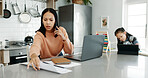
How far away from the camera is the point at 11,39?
3.14 meters

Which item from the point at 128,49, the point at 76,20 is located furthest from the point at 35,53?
the point at 76,20

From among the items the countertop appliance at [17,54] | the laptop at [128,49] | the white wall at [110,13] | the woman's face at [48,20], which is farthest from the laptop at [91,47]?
the white wall at [110,13]

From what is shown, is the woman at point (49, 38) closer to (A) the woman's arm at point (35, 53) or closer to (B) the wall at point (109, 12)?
(A) the woman's arm at point (35, 53)

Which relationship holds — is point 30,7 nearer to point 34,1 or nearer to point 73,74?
point 34,1

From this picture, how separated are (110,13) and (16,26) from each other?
2.31 m

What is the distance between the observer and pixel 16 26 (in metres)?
3.22

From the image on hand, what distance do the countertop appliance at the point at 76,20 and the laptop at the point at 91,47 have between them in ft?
7.24

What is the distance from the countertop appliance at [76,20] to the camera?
368cm

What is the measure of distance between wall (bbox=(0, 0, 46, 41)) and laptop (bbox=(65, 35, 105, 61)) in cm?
221

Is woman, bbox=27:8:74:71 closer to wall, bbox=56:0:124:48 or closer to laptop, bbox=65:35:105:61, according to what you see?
laptop, bbox=65:35:105:61

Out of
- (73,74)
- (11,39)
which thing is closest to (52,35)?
(73,74)

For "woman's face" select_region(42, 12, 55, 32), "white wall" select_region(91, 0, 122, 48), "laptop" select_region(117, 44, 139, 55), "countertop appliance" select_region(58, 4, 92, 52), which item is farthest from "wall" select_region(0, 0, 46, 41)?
"laptop" select_region(117, 44, 139, 55)

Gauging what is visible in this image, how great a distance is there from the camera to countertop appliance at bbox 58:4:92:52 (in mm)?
3676

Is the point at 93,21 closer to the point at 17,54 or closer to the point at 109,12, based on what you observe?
the point at 109,12
